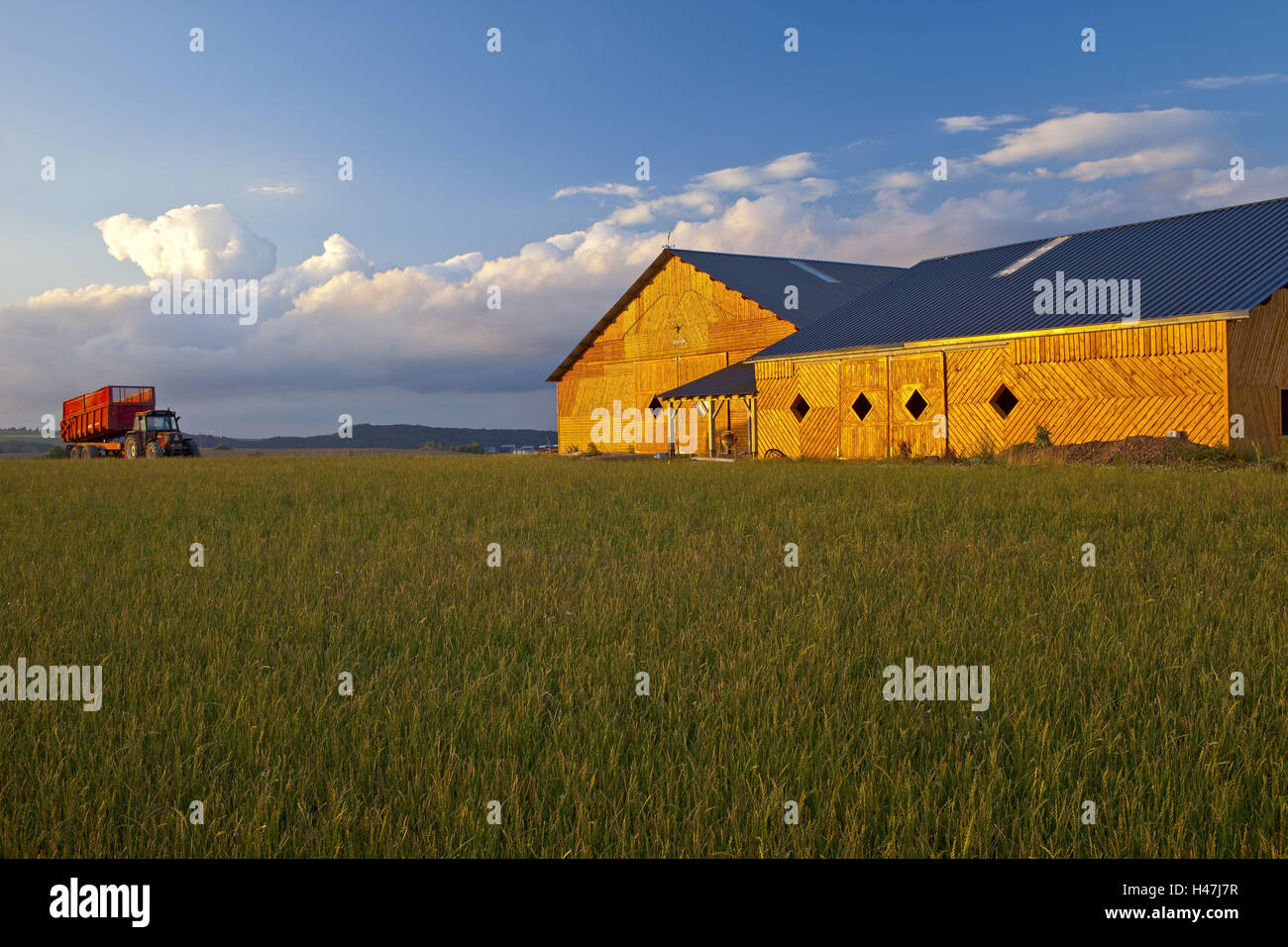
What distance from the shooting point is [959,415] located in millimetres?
27609

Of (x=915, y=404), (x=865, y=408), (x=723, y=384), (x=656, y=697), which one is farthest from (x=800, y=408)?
(x=656, y=697)

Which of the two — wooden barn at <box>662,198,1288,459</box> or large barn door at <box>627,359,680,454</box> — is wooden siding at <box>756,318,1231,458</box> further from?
large barn door at <box>627,359,680,454</box>

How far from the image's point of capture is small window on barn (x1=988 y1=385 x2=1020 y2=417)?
26422 millimetres

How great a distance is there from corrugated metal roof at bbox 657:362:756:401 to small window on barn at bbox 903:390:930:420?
706 cm

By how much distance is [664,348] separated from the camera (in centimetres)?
4362

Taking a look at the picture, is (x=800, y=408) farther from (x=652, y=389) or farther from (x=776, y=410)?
(x=652, y=389)

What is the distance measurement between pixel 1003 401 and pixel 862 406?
Result: 5.10 meters

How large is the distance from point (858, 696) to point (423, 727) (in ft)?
7.80

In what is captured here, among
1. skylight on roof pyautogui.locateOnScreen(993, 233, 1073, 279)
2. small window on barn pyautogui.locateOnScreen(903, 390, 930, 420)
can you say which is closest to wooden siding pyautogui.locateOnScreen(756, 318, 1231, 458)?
small window on barn pyautogui.locateOnScreen(903, 390, 930, 420)

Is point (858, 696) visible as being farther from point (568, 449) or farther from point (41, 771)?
point (568, 449)

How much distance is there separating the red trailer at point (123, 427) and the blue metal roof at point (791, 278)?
2615 cm
